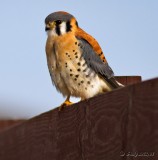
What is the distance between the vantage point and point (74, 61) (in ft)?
14.2

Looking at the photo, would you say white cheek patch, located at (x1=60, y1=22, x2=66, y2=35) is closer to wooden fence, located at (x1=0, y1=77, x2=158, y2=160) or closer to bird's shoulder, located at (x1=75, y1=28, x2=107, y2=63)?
bird's shoulder, located at (x1=75, y1=28, x2=107, y2=63)

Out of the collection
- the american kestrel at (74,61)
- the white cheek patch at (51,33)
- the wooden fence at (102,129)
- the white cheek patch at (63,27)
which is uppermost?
the white cheek patch at (63,27)

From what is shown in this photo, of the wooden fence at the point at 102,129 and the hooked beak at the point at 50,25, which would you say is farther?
the hooked beak at the point at 50,25

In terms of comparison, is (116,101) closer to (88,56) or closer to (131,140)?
(131,140)

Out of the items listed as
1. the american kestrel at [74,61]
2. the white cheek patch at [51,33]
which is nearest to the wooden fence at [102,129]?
the american kestrel at [74,61]

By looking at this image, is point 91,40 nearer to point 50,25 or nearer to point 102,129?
point 50,25

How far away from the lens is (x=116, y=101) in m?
2.22

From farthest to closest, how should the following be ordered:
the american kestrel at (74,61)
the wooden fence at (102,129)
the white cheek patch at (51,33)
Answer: the white cheek patch at (51,33)
the american kestrel at (74,61)
the wooden fence at (102,129)

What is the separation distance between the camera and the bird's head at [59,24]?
15.2ft

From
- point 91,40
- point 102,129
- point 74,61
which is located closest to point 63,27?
point 91,40

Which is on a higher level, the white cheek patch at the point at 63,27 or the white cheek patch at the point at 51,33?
the white cheek patch at the point at 63,27

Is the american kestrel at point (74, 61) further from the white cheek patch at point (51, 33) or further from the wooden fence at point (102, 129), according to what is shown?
the wooden fence at point (102, 129)

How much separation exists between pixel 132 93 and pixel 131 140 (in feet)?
0.60

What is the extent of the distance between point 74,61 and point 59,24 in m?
0.49
